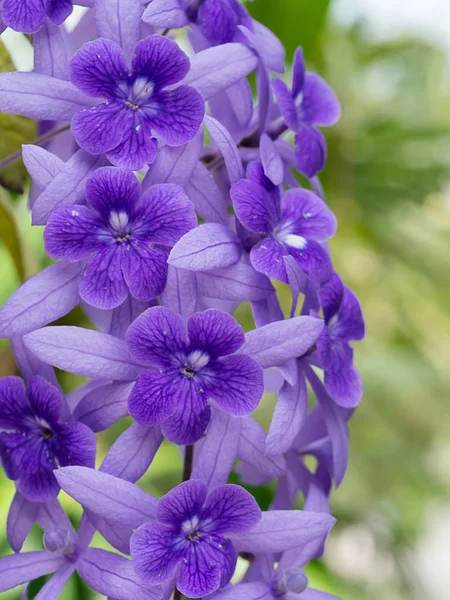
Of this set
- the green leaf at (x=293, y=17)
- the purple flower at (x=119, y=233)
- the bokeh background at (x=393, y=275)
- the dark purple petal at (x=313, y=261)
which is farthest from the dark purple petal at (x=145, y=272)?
the bokeh background at (x=393, y=275)

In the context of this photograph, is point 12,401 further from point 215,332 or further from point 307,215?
point 307,215

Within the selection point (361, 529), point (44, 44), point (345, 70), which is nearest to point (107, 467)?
point (44, 44)

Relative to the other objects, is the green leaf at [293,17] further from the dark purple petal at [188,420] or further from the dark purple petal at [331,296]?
the dark purple petal at [188,420]

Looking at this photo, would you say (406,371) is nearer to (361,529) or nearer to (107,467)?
(361,529)

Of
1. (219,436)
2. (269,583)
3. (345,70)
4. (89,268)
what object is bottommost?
(345,70)

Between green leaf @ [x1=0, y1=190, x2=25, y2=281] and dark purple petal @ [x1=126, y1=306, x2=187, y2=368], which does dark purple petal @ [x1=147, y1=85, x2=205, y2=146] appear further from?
green leaf @ [x1=0, y1=190, x2=25, y2=281]
